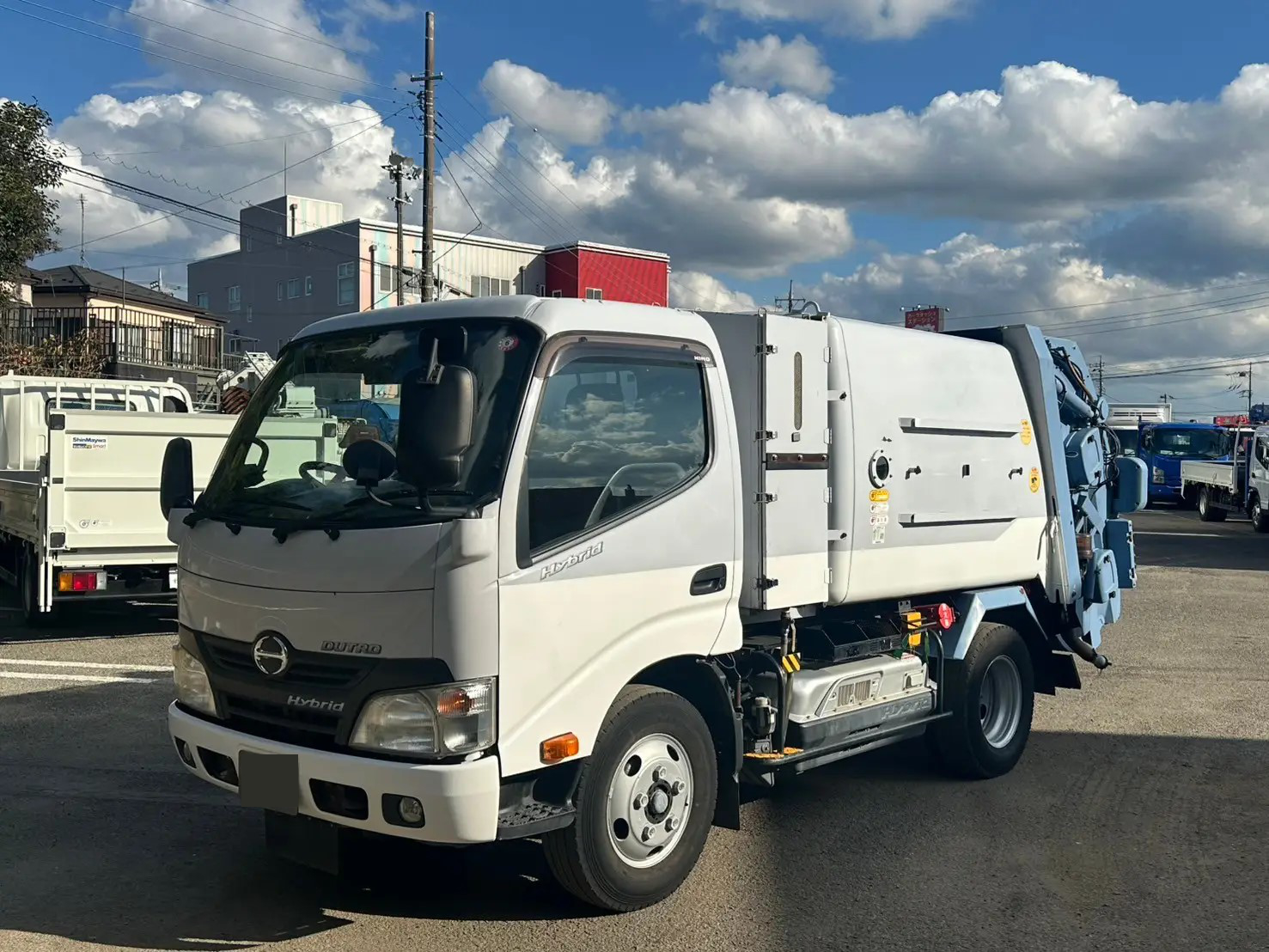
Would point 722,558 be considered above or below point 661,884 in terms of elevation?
above

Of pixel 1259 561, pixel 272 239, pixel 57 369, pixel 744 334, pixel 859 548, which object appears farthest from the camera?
pixel 272 239

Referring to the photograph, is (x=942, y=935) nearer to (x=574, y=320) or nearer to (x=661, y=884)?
(x=661, y=884)

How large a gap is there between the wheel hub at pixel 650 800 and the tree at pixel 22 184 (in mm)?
15703

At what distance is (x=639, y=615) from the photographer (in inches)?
182

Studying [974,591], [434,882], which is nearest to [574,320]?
[434,882]

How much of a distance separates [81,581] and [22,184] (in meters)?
8.92

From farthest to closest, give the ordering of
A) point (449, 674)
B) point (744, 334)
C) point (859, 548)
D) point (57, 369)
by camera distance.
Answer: point (57, 369) → point (859, 548) → point (744, 334) → point (449, 674)

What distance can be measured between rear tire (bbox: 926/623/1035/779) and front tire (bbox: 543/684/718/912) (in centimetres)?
213

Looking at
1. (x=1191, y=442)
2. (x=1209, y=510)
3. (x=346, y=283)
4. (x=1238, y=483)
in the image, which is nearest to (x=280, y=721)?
(x=1238, y=483)

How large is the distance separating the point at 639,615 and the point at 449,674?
0.88 meters

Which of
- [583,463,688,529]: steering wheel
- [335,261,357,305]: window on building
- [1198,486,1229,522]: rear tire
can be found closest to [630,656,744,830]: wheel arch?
[583,463,688,529]: steering wheel

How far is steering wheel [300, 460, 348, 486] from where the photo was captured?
445 centimetres

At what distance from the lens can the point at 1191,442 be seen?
38531mm

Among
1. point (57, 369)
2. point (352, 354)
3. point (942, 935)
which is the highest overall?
point (57, 369)
